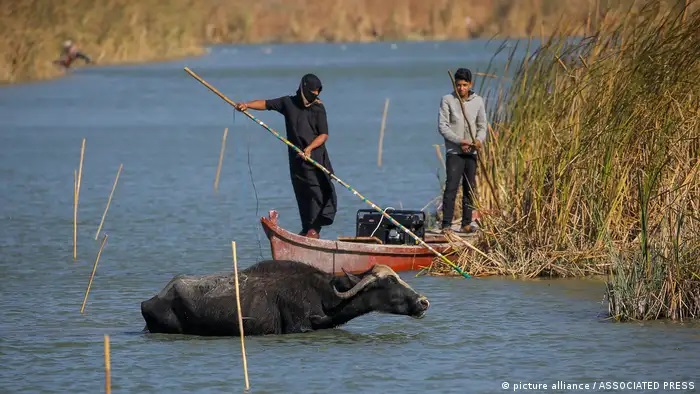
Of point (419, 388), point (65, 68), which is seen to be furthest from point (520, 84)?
point (65, 68)

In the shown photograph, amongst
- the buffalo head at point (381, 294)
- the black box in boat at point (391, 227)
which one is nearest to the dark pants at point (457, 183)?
the black box in boat at point (391, 227)

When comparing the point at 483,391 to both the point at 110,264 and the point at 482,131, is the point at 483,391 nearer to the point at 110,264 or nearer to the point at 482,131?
the point at 482,131

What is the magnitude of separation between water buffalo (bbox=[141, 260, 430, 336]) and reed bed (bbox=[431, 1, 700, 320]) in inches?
76.0

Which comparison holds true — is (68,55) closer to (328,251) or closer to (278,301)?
(328,251)

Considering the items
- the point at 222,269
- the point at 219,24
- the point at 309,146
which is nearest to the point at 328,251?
the point at 309,146

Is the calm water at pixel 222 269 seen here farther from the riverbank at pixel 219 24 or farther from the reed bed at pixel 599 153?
the riverbank at pixel 219 24

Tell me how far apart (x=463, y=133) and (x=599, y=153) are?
1857 mm

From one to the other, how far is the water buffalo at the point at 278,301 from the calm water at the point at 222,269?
138mm

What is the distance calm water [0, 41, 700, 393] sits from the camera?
11086 mm

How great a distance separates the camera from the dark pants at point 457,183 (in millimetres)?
15750

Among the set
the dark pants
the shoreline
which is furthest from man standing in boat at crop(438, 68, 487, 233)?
the shoreline

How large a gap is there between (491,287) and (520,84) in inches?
95.5

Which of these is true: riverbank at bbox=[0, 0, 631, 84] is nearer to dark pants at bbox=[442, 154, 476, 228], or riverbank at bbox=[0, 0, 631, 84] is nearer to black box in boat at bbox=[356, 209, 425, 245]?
dark pants at bbox=[442, 154, 476, 228]

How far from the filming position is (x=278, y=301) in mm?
12078
